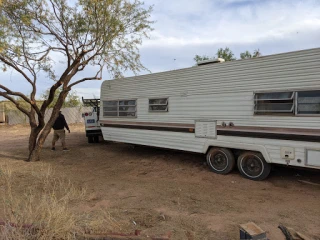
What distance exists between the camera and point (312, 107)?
5.61 metres

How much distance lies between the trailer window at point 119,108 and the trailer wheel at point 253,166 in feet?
13.0

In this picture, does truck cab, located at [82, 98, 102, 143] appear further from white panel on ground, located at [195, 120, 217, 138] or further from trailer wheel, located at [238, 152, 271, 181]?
trailer wheel, located at [238, 152, 271, 181]

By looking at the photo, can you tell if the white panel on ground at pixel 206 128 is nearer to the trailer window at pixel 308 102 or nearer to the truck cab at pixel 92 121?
the trailer window at pixel 308 102

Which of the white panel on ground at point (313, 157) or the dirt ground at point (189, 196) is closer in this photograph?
the dirt ground at point (189, 196)

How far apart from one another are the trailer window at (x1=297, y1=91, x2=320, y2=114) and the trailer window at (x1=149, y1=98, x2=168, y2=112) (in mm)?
3722

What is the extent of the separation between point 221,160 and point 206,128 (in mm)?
908

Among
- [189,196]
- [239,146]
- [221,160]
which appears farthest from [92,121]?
[189,196]

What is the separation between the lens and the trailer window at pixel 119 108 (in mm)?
9477

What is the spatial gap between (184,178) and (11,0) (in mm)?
7186

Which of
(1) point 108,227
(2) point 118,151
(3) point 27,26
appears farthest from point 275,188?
(3) point 27,26

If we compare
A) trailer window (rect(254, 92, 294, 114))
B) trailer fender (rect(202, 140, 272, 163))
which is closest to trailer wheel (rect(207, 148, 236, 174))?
trailer fender (rect(202, 140, 272, 163))

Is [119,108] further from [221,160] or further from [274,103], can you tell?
[274,103]

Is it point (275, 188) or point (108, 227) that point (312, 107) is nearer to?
point (275, 188)

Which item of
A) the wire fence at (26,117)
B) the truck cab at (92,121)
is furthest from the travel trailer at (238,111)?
the wire fence at (26,117)
